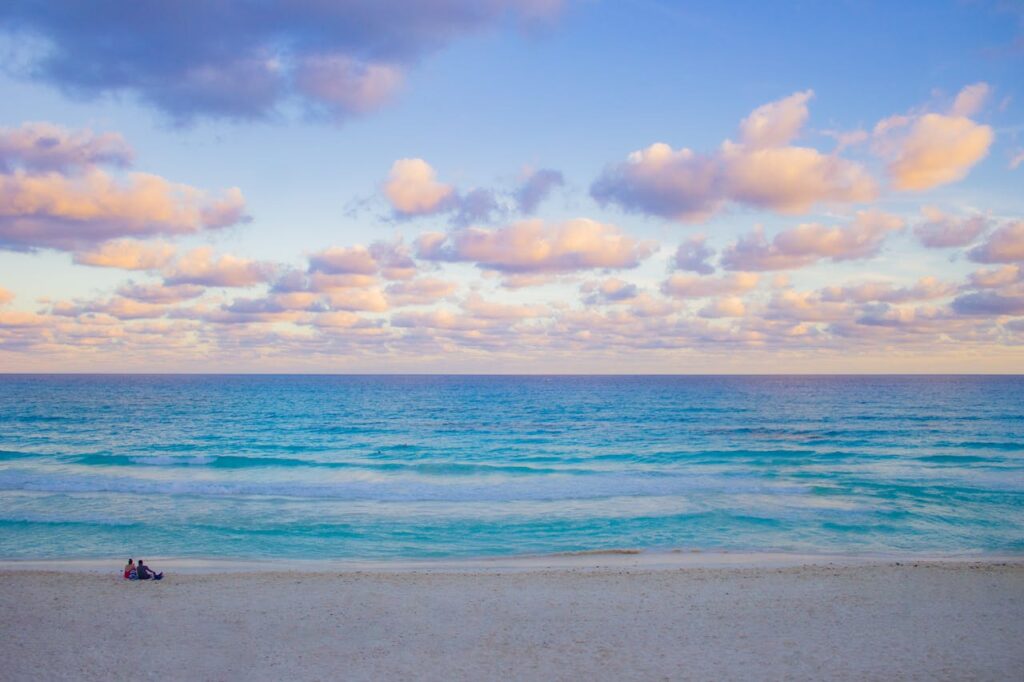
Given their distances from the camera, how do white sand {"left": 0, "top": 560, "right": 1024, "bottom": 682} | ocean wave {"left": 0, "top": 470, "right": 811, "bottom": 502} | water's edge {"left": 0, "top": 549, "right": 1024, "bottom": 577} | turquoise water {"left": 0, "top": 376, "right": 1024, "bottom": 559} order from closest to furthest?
white sand {"left": 0, "top": 560, "right": 1024, "bottom": 682}
water's edge {"left": 0, "top": 549, "right": 1024, "bottom": 577}
turquoise water {"left": 0, "top": 376, "right": 1024, "bottom": 559}
ocean wave {"left": 0, "top": 470, "right": 811, "bottom": 502}

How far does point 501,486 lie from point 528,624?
1721 cm

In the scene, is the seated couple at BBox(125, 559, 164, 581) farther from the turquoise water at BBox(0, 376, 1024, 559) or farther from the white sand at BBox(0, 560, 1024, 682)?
the turquoise water at BBox(0, 376, 1024, 559)

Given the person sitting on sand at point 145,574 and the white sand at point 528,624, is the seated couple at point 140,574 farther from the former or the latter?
the white sand at point 528,624

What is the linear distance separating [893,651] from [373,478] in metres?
25.0

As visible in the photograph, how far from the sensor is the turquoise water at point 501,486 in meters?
20.0

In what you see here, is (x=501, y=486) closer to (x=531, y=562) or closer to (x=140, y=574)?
(x=531, y=562)

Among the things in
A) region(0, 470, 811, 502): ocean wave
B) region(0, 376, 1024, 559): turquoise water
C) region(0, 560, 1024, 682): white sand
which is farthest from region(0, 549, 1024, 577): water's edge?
region(0, 470, 811, 502): ocean wave

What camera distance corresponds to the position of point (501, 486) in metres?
29.4

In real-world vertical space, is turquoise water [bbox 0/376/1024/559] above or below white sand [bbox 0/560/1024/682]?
below

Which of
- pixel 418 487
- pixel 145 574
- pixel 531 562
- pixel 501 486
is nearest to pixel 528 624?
pixel 531 562

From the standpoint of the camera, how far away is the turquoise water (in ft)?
65.5

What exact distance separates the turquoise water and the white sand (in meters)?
3.80

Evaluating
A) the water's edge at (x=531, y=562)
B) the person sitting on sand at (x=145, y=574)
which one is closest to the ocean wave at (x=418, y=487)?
the water's edge at (x=531, y=562)

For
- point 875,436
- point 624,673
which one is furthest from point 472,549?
point 875,436
